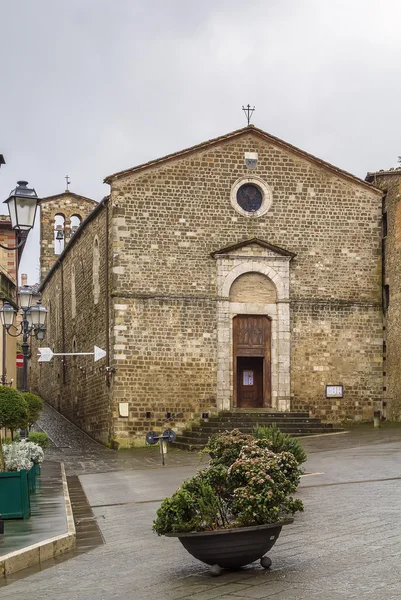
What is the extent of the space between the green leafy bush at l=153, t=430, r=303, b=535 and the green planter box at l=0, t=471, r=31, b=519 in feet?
15.4

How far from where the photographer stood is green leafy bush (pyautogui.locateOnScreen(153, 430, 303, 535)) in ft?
→ 30.5

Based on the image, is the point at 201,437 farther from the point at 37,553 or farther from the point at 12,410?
the point at 37,553

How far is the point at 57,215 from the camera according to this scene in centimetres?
5341

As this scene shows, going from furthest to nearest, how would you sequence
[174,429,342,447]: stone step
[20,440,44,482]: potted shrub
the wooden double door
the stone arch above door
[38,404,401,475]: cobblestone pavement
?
1. the wooden double door
2. the stone arch above door
3. [174,429,342,447]: stone step
4. [38,404,401,475]: cobblestone pavement
5. [20,440,44,482]: potted shrub

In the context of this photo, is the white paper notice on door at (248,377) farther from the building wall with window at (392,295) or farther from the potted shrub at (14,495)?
the potted shrub at (14,495)

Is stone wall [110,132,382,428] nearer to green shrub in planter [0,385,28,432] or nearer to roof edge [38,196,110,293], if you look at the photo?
roof edge [38,196,110,293]

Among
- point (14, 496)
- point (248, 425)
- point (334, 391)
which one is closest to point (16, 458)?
point (14, 496)

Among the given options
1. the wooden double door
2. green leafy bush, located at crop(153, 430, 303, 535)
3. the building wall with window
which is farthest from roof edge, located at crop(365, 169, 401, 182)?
green leafy bush, located at crop(153, 430, 303, 535)

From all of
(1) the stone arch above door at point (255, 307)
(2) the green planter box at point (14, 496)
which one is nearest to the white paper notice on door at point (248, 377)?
(1) the stone arch above door at point (255, 307)

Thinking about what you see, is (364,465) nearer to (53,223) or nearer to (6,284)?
(6,284)

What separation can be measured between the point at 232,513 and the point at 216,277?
2272 centimetres

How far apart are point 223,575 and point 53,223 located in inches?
1779

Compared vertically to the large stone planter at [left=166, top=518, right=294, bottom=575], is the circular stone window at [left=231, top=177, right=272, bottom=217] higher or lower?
higher

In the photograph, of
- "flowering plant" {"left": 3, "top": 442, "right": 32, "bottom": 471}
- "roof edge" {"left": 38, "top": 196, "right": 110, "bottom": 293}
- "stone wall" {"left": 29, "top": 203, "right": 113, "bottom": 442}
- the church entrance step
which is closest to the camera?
"flowering plant" {"left": 3, "top": 442, "right": 32, "bottom": 471}
